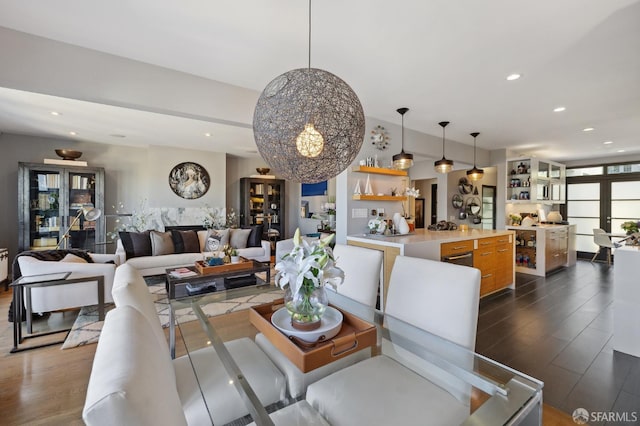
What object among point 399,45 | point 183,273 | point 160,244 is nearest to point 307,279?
point 399,45

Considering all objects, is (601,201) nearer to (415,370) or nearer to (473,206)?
(473,206)

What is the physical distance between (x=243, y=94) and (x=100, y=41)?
4.12ft

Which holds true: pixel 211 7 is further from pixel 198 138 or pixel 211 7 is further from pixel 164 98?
pixel 198 138

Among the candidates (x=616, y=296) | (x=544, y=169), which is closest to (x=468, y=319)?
(x=616, y=296)

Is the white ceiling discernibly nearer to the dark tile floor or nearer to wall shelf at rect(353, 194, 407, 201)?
wall shelf at rect(353, 194, 407, 201)

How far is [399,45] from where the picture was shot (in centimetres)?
224

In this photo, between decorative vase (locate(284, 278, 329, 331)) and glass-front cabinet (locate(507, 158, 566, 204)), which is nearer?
decorative vase (locate(284, 278, 329, 331))

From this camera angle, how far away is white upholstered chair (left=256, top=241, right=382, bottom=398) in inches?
56.7

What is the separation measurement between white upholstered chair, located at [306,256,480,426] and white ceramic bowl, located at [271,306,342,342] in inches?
10.0

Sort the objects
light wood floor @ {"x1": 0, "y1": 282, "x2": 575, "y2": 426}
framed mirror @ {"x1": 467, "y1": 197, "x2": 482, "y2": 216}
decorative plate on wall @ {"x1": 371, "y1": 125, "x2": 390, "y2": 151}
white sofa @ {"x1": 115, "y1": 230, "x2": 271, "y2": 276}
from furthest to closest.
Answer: framed mirror @ {"x1": 467, "y1": 197, "x2": 482, "y2": 216}
white sofa @ {"x1": 115, "y1": 230, "x2": 271, "y2": 276}
decorative plate on wall @ {"x1": 371, "y1": 125, "x2": 390, "y2": 151}
light wood floor @ {"x1": 0, "y1": 282, "x2": 575, "y2": 426}

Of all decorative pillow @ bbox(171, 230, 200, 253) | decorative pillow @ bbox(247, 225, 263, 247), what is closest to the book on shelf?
decorative pillow @ bbox(171, 230, 200, 253)

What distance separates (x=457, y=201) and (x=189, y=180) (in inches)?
256

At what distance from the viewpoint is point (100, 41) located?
221 centimetres

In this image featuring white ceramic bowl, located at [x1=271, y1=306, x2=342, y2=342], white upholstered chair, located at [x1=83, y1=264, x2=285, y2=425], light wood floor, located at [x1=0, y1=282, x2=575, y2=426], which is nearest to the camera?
white upholstered chair, located at [x1=83, y1=264, x2=285, y2=425]
